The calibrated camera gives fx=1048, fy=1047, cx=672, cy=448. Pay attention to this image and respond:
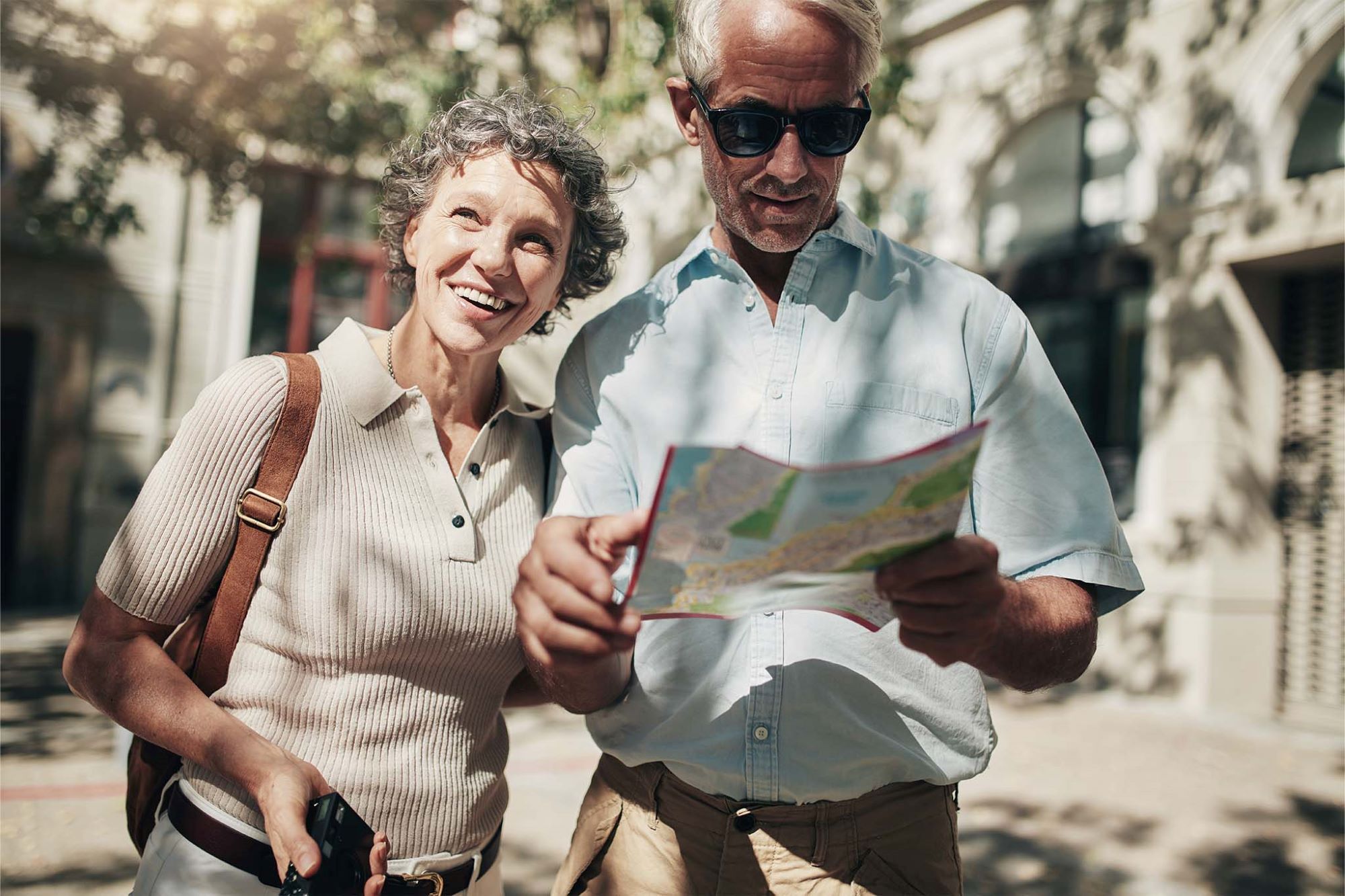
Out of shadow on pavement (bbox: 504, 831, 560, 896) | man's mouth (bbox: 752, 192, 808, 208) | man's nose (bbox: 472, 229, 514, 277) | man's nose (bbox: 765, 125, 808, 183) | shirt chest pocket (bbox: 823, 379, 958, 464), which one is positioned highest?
man's nose (bbox: 765, 125, 808, 183)

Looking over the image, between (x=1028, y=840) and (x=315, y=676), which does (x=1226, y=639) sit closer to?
(x=1028, y=840)

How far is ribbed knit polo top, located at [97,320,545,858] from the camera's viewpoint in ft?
5.47

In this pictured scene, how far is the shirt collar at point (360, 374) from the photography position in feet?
5.97

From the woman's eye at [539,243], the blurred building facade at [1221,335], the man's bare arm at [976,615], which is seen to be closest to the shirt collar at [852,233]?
the woman's eye at [539,243]

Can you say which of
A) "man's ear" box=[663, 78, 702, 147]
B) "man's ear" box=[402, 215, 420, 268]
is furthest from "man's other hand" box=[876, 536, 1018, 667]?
"man's ear" box=[402, 215, 420, 268]

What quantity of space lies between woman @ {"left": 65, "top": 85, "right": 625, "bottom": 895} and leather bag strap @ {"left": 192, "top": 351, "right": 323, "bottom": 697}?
0.06 ft

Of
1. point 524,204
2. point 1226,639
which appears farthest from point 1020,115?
point 524,204

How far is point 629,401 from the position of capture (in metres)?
1.76

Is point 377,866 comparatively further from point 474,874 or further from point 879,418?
point 879,418

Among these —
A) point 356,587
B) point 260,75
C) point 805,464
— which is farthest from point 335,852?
point 260,75

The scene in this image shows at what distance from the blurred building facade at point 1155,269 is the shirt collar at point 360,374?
5.83 metres

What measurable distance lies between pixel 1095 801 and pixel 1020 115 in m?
6.10

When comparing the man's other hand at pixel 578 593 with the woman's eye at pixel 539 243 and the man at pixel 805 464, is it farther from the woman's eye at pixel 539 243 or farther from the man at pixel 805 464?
the woman's eye at pixel 539 243

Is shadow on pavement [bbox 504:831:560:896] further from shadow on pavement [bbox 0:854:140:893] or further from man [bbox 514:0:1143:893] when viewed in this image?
man [bbox 514:0:1143:893]
